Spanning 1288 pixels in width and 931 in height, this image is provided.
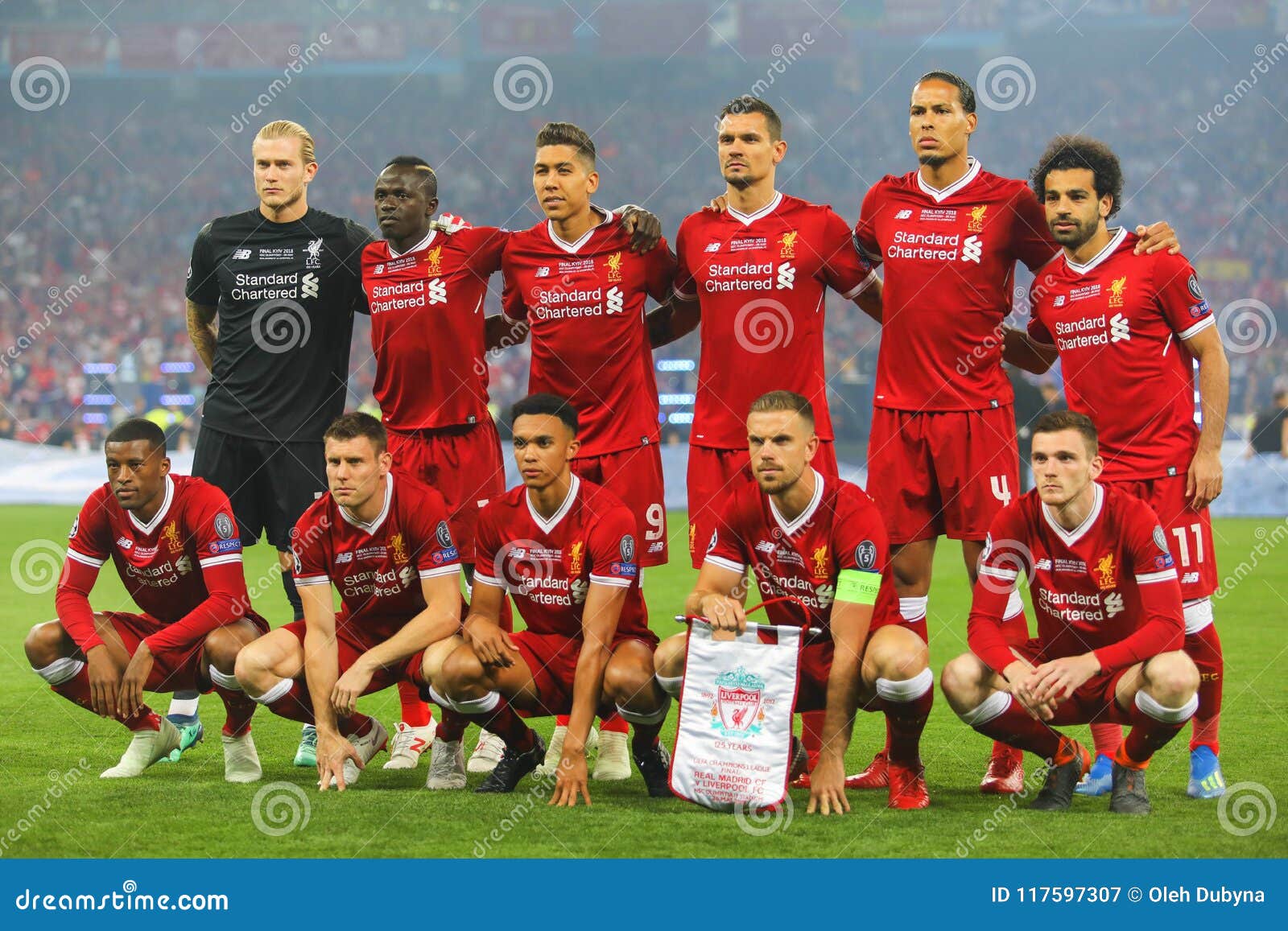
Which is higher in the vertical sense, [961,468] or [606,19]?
[606,19]

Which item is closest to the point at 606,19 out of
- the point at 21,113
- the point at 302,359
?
the point at 21,113

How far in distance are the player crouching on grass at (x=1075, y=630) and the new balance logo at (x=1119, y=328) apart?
0.56 metres

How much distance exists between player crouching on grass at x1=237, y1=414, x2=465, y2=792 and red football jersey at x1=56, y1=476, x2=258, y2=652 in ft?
0.81

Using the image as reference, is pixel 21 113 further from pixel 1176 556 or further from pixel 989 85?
pixel 1176 556

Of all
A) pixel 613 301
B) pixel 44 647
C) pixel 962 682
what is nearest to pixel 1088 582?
pixel 962 682

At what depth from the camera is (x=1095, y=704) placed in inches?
178

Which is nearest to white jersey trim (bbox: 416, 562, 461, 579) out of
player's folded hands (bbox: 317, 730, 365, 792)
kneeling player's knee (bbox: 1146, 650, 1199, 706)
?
player's folded hands (bbox: 317, 730, 365, 792)

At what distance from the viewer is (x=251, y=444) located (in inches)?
230

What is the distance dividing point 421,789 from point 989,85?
2712 cm

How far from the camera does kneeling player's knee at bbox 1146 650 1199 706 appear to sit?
4.29 m

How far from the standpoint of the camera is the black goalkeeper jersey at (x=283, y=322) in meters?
5.84

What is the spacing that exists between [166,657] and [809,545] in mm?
2349

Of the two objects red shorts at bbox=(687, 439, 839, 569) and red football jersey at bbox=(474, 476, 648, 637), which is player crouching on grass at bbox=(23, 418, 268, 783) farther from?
red shorts at bbox=(687, 439, 839, 569)

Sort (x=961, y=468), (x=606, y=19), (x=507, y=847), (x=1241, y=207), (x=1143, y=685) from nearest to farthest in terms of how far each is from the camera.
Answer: (x=507, y=847) < (x=1143, y=685) < (x=961, y=468) < (x=1241, y=207) < (x=606, y=19)
